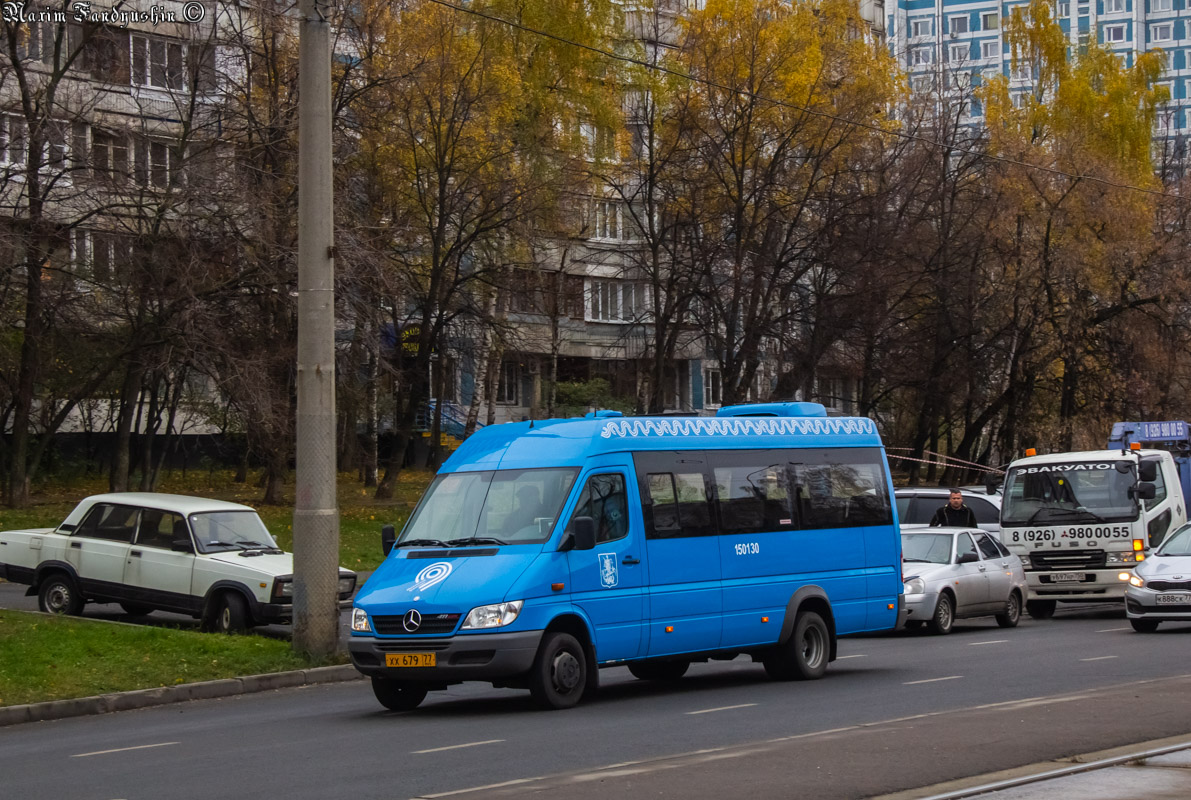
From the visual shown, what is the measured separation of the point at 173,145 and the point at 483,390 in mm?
22601

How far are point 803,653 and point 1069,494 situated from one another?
11.7 meters

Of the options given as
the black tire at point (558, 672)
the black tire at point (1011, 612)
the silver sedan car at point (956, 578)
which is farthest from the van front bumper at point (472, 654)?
the black tire at point (1011, 612)

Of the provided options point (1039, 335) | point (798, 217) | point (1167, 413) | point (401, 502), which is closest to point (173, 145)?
point (401, 502)

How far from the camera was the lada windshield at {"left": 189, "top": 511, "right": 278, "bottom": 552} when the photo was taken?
19938 millimetres

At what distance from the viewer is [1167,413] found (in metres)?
48.5

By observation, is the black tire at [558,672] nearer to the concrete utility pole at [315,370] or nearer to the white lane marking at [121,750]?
the white lane marking at [121,750]

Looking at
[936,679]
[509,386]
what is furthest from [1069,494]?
[509,386]

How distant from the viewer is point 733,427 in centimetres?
1585

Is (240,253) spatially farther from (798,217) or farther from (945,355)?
(945,355)

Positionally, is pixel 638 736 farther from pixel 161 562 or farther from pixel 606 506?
pixel 161 562

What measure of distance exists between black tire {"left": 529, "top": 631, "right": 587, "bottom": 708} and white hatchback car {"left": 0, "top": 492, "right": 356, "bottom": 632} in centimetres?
608

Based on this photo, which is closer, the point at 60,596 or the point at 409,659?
the point at 409,659

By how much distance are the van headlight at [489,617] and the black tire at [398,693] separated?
113 cm

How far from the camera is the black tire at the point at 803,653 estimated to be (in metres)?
15.7
